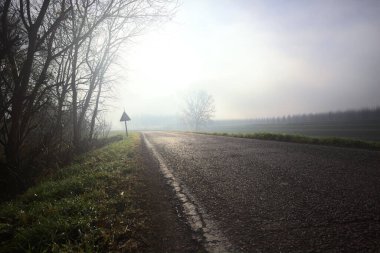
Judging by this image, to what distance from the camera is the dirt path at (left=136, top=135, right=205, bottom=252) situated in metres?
3.14

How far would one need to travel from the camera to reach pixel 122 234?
11.4 ft

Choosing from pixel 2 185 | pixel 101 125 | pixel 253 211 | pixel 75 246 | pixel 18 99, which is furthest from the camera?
pixel 101 125

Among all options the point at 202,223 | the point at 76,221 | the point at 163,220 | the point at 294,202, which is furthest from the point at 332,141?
the point at 76,221

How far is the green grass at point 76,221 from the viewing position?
3285 mm

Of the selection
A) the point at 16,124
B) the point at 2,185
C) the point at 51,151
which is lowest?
the point at 2,185

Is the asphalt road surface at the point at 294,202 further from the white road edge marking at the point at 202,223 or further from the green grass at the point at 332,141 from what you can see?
the green grass at the point at 332,141

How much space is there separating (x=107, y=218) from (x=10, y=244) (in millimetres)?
1195

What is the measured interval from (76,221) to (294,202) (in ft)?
10.4

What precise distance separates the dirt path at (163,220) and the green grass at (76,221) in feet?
0.56

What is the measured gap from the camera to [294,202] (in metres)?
4.18

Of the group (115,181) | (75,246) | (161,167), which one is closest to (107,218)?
(75,246)

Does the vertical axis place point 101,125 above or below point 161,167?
above

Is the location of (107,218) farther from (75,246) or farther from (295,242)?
(295,242)

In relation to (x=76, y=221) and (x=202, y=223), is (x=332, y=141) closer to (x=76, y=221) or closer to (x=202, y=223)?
(x=202, y=223)
